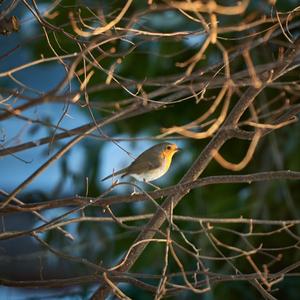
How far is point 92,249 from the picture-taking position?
5828mm

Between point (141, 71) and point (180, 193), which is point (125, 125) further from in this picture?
point (180, 193)

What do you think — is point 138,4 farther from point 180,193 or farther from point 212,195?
point 180,193

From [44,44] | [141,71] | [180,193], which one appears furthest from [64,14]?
[180,193]

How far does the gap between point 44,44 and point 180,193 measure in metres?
3.51

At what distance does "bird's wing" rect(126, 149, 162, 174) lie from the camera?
4.78 metres

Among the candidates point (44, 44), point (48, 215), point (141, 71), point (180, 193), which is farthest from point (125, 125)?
point (180, 193)

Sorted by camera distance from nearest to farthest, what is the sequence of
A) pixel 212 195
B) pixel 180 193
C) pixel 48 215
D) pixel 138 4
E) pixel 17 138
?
pixel 17 138 < pixel 180 193 < pixel 48 215 < pixel 138 4 < pixel 212 195

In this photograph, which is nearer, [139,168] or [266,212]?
[139,168]

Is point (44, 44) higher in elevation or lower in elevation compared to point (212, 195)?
higher

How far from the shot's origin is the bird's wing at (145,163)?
4777mm

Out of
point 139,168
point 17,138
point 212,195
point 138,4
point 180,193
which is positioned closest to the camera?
point 17,138

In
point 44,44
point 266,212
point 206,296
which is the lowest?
point 206,296

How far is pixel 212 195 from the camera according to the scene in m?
6.50

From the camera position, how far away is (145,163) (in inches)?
189
